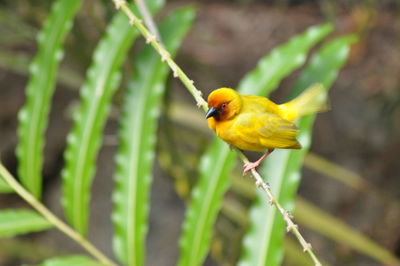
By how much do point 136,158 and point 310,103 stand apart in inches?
27.5

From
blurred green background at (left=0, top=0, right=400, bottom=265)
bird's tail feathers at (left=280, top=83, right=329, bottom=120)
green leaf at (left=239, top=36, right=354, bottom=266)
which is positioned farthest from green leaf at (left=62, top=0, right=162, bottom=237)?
blurred green background at (left=0, top=0, right=400, bottom=265)

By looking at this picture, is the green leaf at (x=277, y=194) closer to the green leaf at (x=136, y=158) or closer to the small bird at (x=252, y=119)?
the green leaf at (x=136, y=158)

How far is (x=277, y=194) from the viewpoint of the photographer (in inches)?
50.4

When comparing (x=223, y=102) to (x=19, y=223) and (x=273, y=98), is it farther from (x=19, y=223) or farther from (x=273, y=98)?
(x=273, y=98)

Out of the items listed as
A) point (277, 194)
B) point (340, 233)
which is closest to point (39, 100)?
point (277, 194)

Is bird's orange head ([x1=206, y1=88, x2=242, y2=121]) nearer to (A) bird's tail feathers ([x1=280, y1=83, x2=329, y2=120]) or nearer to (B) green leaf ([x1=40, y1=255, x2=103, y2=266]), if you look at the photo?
(A) bird's tail feathers ([x1=280, y1=83, x2=329, y2=120])

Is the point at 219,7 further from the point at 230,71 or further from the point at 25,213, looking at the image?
the point at 25,213

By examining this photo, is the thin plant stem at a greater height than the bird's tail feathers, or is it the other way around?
the thin plant stem

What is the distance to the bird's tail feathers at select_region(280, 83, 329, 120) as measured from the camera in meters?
0.68

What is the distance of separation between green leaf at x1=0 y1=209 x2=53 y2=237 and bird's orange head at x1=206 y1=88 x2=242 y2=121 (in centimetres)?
68

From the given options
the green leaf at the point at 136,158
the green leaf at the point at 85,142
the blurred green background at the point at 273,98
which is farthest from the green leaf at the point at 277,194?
the blurred green background at the point at 273,98

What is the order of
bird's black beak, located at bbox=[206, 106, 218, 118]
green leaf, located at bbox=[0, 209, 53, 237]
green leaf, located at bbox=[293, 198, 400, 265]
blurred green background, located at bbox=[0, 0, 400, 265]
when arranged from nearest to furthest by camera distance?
bird's black beak, located at bbox=[206, 106, 218, 118] → green leaf, located at bbox=[0, 209, 53, 237] → green leaf, located at bbox=[293, 198, 400, 265] → blurred green background, located at bbox=[0, 0, 400, 265]

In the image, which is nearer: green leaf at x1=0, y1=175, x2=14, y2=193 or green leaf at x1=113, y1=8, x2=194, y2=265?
green leaf at x1=0, y1=175, x2=14, y2=193

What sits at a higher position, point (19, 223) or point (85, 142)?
point (85, 142)
